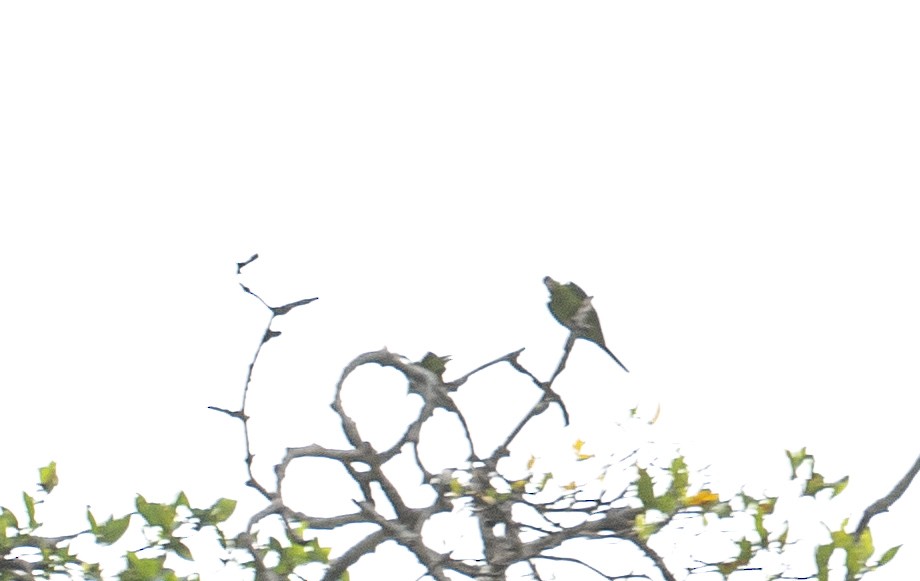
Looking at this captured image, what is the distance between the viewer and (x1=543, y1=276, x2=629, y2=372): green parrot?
5.29ft

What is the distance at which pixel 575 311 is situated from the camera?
1.65 m

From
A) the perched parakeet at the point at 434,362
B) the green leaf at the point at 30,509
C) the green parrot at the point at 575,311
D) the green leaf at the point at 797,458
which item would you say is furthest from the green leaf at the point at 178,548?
the green leaf at the point at 797,458

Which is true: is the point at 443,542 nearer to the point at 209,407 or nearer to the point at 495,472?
the point at 495,472

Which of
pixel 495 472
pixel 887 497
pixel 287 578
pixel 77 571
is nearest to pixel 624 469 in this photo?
pixel 495 472

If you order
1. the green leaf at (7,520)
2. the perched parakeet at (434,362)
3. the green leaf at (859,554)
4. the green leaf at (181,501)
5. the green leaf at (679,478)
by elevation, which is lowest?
the green leaf at (859,554)

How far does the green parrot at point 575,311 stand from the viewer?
5.29 feet

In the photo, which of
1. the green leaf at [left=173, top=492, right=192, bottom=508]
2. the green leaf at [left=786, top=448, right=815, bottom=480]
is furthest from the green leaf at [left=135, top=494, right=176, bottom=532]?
the green leaf at [left=786, top=448, right=815, bottom=480]

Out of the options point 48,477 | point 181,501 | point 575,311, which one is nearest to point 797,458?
point 575,311

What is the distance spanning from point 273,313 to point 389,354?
0.17m

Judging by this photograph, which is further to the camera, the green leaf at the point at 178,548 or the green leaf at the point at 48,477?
the green leaf at the point at 48,477

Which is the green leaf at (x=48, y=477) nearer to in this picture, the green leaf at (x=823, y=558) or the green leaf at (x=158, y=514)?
the green leaf at (x=158, y=514)

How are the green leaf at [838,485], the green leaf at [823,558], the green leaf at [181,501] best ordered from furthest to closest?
the green leaf at [181,501] → the green leaf at [838,485] → the green leaf at [823,558]

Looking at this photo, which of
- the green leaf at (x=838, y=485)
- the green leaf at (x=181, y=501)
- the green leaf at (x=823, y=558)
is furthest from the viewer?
the green leaf at (x=181, y=501)

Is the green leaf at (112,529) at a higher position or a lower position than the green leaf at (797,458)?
higher
